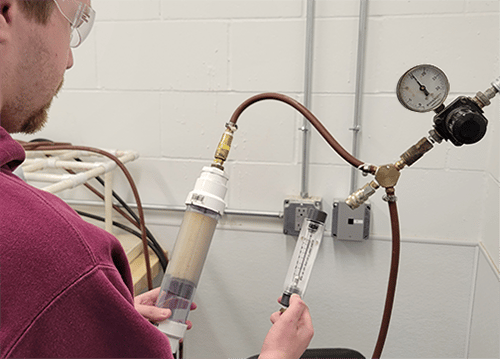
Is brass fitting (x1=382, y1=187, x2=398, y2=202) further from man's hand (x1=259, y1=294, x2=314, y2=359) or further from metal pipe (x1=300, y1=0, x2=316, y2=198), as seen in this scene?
metal pipe (x1=300, y1=0, x2=316, y2=198)

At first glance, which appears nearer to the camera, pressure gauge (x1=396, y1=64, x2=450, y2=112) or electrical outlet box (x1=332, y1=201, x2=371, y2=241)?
pressure gauge (x1=396, y1=64, x2=450, y2=112)

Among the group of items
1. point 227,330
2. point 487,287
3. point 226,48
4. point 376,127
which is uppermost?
point 226,48

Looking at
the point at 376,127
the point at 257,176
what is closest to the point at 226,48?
the point at 257,176

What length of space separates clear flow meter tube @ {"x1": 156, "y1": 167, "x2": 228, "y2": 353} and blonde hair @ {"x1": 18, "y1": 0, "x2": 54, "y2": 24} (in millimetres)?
399

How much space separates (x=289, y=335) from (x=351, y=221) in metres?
0.64

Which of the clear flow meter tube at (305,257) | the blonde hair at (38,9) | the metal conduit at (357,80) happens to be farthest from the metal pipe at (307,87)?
the blonde hair at (38,9)

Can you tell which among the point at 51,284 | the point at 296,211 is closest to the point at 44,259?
the point at 51,284

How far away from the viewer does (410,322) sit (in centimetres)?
143

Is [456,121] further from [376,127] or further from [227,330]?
[227,330]

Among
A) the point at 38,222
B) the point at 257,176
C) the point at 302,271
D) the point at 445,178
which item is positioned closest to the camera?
the point at 38,222

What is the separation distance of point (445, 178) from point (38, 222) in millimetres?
1204

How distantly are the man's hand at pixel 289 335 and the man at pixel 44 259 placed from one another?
242 millimetres

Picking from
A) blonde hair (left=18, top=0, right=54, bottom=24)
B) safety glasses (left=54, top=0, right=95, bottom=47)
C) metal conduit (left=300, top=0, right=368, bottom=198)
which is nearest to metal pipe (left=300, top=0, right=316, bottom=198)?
metal conduit (left=300, top=0, right=368, bottom=198)

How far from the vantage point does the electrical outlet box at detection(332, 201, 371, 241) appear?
1.36m
